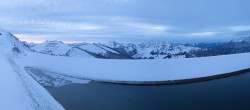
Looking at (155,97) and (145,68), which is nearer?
(155,97)

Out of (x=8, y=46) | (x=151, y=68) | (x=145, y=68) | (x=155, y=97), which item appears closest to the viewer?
(x=155, y=97)

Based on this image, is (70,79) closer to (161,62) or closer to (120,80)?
(120,80)

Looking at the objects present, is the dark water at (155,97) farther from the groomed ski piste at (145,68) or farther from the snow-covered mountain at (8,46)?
the snow-covered mountain at (8,46)

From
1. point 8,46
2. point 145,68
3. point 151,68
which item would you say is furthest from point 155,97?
point 8,46

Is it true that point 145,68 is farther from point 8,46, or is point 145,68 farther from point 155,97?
point 8,46

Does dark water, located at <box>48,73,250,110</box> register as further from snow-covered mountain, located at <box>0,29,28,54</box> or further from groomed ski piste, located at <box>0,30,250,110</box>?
snow-covered mountain, located at <box>0,29,28,54</box>
